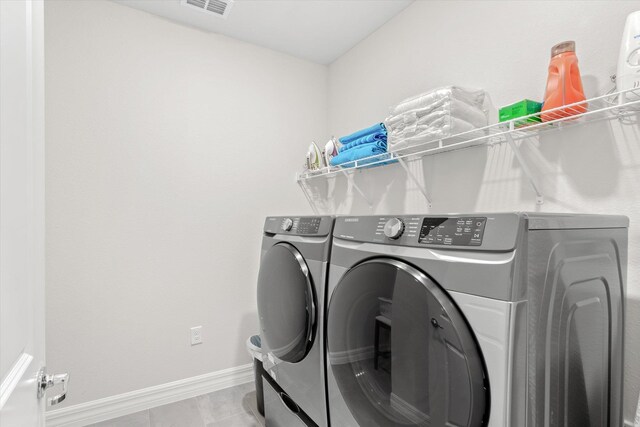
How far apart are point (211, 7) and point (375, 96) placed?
46.5 inches

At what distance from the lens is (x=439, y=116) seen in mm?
1425

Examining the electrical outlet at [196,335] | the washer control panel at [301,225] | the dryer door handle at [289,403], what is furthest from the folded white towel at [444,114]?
the electrical outlet at [196,335]

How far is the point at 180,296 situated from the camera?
2.18 meters

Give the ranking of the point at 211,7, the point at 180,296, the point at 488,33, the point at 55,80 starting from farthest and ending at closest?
the point at 180,296 → the point at 211,7 → the point at 55,80 → the point at 488,33

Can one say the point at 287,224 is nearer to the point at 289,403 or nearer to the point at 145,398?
the point at 289,403

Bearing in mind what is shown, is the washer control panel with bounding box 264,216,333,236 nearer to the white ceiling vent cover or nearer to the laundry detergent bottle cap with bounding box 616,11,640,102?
the laundry detergent bottle cap with bounding box 616,11,640,102

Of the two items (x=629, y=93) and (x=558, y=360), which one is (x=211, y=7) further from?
(x=558, y=360)

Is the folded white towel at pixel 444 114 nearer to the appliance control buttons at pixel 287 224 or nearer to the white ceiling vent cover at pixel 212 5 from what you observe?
the appliance control buttons at pixel 287 224

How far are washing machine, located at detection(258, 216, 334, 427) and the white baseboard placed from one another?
2.19 feet

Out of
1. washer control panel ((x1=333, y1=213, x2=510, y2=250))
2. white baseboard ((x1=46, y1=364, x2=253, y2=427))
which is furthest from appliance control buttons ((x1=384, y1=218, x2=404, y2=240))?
white baseboard ((x1=46, y1=364, x2=253, y2=427))

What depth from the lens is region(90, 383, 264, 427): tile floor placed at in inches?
75.1

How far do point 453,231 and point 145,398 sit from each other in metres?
2.19

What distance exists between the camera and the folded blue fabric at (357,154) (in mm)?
1855

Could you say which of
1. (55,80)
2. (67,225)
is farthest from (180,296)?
(55,80)
